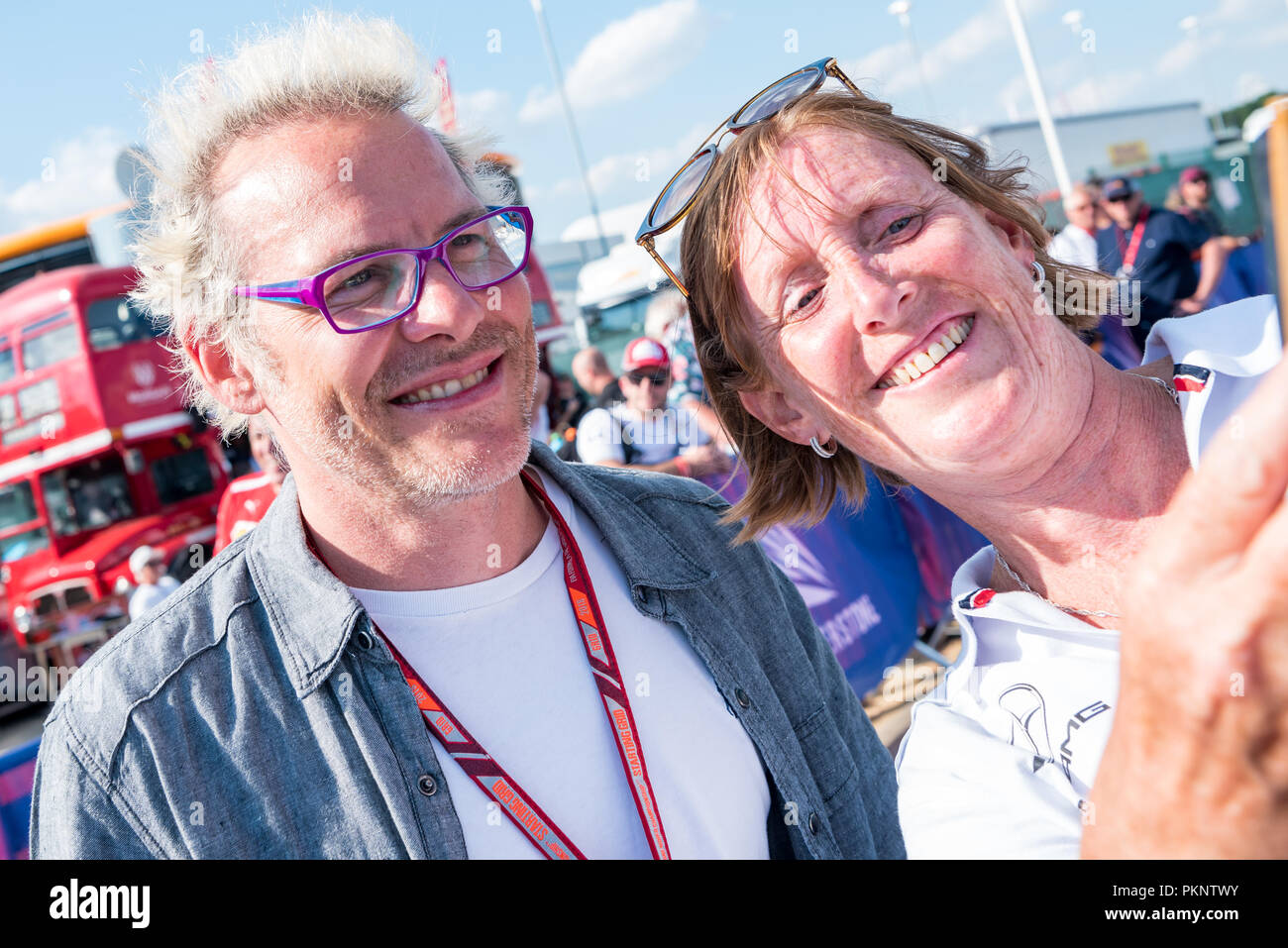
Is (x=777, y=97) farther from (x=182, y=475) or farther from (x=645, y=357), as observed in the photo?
(x=182, y=475)

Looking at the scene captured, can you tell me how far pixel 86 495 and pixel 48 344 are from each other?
1.82 metres

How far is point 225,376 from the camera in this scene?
77.6 inches

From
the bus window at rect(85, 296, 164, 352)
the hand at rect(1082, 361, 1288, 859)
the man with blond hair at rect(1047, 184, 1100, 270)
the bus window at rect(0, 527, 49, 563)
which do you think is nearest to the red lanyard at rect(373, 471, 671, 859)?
the hand at rect(1082, 361, 1288, 859)

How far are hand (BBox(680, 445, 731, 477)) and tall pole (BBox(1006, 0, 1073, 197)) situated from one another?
40.6 feet

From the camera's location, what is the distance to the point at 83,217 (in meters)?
11.5

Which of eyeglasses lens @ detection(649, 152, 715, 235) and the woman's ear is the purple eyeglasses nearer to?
eyeglasses lens @ detection(649, 152, 715, 235)

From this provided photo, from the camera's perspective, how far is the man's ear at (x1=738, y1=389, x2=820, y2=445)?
1.86 meters

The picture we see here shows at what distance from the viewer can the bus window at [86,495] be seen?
34.3 feet

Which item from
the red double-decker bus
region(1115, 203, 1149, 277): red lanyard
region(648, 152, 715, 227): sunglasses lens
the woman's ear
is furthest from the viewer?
the red double-decker bus

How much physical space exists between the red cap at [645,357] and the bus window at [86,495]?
8005 millimetres

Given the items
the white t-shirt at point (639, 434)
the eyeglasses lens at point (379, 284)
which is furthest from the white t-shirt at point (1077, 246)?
the eyeglasses lens at point (379, 284)

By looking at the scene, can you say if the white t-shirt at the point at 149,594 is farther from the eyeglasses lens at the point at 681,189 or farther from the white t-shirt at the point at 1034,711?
the white t-shirt at the point at 1034,711
